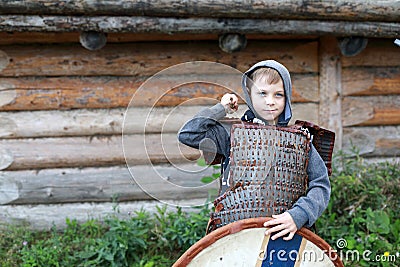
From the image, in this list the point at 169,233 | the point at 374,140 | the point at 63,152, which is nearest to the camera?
the point at 169,233

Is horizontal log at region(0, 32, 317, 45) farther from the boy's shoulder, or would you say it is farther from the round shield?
the round shield

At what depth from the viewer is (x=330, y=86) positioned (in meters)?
3.93

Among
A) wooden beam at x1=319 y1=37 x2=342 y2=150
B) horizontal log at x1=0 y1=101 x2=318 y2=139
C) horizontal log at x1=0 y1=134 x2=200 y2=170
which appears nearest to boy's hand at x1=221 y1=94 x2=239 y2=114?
horizontal log at x1=0 y1=101 x2=318 y2=139

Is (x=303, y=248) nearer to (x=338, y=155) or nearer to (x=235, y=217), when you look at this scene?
(x=235, y=217)

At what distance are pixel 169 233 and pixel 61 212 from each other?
34.9 inches

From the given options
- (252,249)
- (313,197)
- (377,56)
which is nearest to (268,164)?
(313,197)

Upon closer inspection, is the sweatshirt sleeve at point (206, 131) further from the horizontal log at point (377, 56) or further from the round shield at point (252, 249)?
the horizontal log at point (377, 56)

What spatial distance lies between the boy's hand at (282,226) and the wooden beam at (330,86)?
2.14m

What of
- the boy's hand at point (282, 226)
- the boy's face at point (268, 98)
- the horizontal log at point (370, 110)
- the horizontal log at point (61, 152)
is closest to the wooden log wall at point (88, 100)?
the horizontal log at point (61, 152)

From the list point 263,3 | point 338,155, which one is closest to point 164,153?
point 263,3

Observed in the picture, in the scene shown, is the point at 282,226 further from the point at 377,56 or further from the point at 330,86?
the point at 377,56

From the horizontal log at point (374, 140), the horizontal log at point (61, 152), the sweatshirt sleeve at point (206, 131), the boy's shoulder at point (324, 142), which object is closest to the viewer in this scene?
the sweatshirt sleeve at point (206, 131)

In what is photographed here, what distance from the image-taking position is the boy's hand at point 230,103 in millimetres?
2055

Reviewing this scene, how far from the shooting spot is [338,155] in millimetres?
3857
